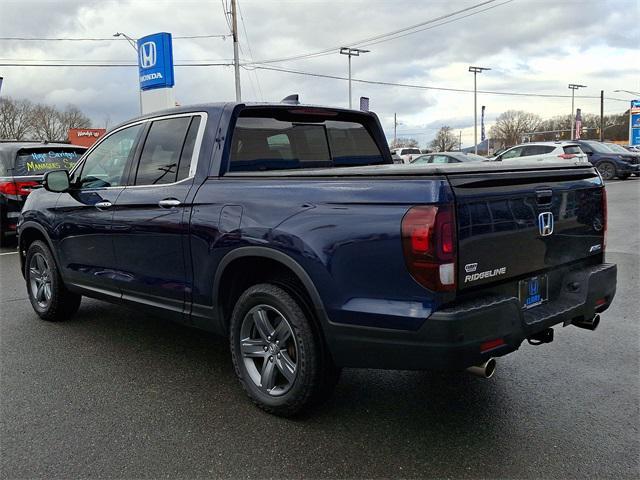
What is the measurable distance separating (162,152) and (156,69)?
1639cm

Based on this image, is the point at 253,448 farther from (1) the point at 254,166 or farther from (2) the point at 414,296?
(1) the point at 254,166

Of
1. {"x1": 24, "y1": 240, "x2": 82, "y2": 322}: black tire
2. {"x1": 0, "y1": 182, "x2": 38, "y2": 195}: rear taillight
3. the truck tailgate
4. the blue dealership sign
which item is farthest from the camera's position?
the blue dealership sign

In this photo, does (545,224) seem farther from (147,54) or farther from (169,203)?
(147,54)

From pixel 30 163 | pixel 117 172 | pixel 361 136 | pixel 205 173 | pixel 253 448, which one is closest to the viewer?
pixel 253 448

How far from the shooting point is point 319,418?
3301mm

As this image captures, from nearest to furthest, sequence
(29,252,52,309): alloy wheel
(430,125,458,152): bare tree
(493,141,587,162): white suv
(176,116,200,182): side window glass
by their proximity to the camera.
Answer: (176,116,200,182): side window glass < (29,252,52,309): alloy wheel < (493,141,587,162): white suv < (430,125,458,152): bare tree

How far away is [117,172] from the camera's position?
446 centimetres

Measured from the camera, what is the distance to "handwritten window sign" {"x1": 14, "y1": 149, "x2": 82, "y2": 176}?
9.53 metres

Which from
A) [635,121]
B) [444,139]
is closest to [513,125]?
[444,139]

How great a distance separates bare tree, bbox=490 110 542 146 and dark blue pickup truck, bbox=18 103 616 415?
10669 centimetres

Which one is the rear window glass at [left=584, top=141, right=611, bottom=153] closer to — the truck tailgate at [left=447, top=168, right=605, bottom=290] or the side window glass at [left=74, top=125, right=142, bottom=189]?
the truck tailgate at [left=447, top=168, right=605, bottom=290]

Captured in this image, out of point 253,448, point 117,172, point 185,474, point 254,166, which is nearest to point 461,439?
point 253,448

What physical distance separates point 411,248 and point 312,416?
1321mm

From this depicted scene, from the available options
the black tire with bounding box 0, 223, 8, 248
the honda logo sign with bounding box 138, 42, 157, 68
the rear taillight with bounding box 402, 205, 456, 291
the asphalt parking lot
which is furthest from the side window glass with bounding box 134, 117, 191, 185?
the honda logo sign with bounding box 138, 42, 157, 68
